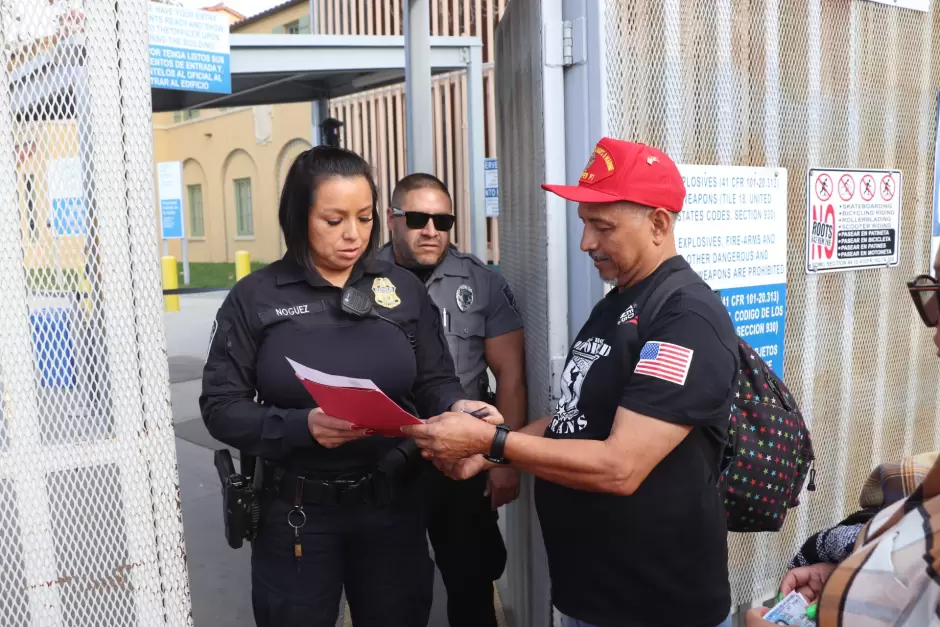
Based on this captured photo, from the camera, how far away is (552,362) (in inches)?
97.2

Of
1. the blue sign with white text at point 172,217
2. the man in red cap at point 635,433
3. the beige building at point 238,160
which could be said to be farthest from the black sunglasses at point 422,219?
the beige building at point 238,160

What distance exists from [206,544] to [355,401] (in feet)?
10.4

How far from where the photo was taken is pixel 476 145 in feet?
23.7

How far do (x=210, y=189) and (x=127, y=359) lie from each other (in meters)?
27.5

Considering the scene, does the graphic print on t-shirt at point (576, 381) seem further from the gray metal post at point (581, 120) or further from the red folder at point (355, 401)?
the gray metal post at point (581, 120)

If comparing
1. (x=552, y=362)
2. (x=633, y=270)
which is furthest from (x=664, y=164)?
(x=552, y=362)

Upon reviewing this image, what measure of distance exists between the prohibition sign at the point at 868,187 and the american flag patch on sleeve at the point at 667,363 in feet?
6.17

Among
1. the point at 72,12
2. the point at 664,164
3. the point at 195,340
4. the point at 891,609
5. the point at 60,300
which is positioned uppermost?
the point at 72,12

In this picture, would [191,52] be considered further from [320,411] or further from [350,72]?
[320,411]

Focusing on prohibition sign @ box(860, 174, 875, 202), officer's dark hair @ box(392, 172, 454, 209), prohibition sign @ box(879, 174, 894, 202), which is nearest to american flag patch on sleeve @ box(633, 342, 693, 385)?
officer's dark hair @ box(392, 172, 454, 209)

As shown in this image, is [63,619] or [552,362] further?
[552,362]

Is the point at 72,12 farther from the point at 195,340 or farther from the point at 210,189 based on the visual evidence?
the point at 210,189

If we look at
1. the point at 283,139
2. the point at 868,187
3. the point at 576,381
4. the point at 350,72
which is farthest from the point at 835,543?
the point at 283,139

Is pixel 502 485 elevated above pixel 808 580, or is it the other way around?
pixel 808 580
